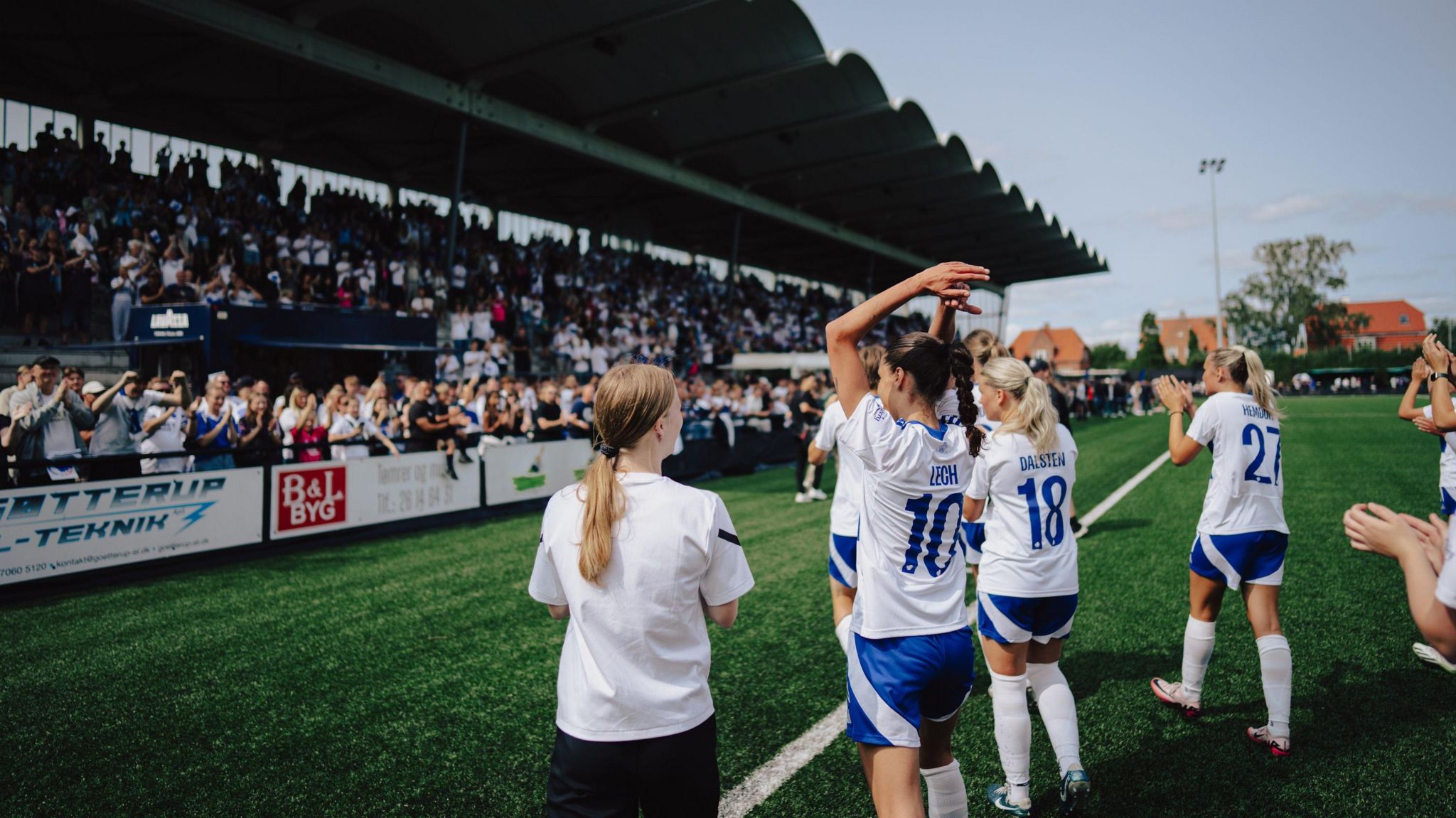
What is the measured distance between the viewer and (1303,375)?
5825 cm

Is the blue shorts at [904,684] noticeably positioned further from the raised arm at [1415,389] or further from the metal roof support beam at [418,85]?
the metal roof support beam at [418,85]

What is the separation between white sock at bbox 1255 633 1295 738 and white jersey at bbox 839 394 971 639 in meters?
2.12

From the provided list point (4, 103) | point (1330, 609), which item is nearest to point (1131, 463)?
point (1330, 609)

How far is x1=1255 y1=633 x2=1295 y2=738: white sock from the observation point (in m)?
3.66

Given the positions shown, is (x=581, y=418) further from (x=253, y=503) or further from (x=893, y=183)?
(x=893, y=183)

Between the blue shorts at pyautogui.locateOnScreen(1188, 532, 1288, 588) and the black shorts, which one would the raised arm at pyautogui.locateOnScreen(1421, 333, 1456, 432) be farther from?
the black shorts

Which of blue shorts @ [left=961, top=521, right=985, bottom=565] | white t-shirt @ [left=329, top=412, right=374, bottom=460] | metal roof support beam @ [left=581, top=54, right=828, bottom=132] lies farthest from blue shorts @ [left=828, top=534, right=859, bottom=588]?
metal roof support beam @ [left=581, top=54, right=828, bottom=132]

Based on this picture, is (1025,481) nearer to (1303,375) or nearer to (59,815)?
(59,815)

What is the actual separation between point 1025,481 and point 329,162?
1058 inches

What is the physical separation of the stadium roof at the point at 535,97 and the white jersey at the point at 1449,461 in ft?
49.3

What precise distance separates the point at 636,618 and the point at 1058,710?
219 centimetres

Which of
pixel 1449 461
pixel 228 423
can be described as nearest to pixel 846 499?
pixel 1449 461

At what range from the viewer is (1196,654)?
4023 millimetres

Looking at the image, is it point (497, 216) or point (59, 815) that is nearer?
point (59, 815)
